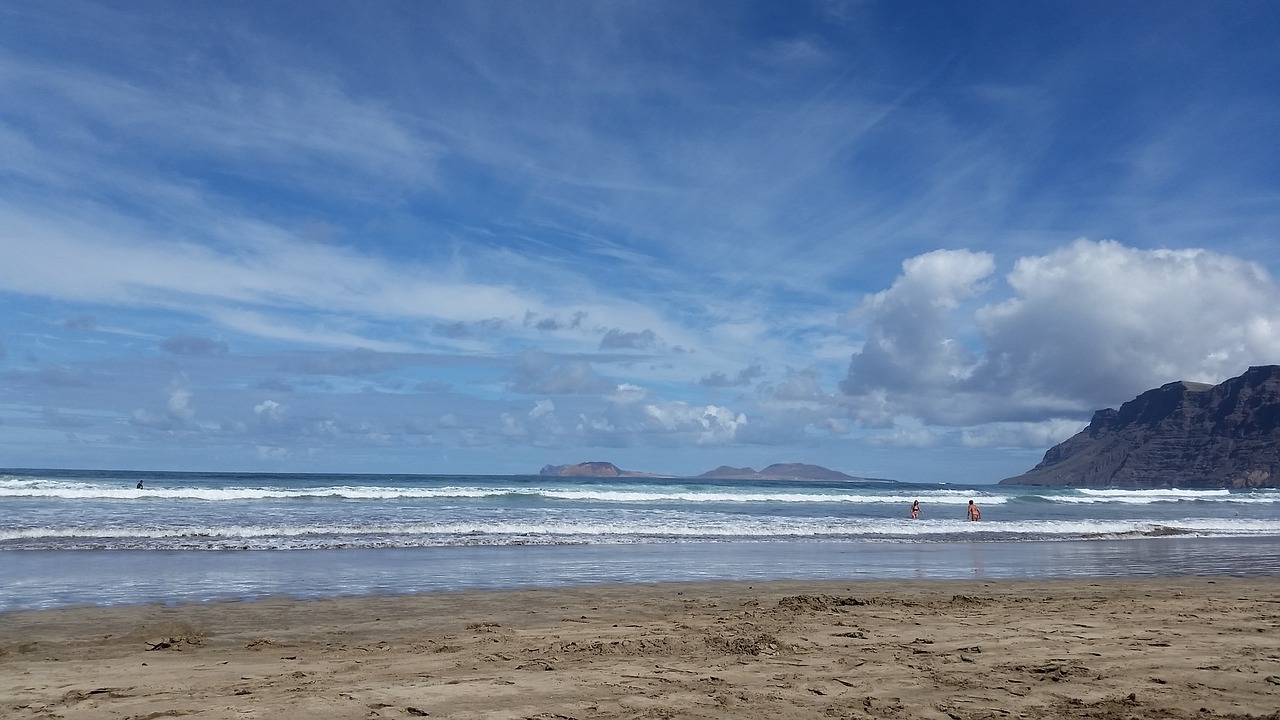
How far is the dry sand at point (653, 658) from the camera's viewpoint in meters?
5.80

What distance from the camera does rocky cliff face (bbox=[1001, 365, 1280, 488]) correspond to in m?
151

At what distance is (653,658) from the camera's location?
23.9ft

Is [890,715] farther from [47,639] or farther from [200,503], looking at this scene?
[200,503]

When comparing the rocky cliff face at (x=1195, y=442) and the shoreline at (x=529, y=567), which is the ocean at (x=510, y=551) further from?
the rocky cliff face at (x=1195, y=442)

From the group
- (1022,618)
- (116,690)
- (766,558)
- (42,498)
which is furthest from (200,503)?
(1022,618)

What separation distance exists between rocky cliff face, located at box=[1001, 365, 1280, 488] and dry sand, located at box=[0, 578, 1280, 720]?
560ft

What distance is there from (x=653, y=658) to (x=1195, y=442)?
196 metres

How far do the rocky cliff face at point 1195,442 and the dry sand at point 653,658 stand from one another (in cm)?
17059

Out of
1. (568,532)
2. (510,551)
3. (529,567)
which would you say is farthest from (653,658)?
(568,532)

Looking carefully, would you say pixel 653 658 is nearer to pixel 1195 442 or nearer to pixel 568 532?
pixel 568 532

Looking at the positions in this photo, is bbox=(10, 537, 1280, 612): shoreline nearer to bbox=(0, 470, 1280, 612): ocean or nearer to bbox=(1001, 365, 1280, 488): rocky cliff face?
bbox=(0, 470, 1280, 612): ocean

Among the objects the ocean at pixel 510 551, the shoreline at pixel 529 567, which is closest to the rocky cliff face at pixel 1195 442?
the ocean at pixel 510 551

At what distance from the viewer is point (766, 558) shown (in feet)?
57.1

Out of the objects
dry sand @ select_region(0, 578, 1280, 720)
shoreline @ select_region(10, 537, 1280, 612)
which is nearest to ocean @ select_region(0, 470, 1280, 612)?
shoreline @ select_region(10, 537, 1280, 612)
